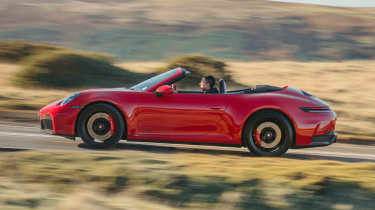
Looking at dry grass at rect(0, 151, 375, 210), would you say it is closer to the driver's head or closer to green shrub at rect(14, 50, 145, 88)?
the driver's head

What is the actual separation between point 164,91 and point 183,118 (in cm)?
47

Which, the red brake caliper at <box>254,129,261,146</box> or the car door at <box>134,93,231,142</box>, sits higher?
the car door at <box>134,93,231,142</box>

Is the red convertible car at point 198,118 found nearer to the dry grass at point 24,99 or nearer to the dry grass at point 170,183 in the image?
the dry grass at point 170,183

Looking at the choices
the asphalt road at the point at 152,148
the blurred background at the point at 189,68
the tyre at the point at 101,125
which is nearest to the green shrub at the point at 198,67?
the blurred background at the point at 189,68

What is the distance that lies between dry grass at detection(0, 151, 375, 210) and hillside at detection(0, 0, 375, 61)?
27.9m

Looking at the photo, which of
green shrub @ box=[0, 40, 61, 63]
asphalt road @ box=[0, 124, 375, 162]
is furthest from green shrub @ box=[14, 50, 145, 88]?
asphalt road @ box=[0, 124, 375, 162]

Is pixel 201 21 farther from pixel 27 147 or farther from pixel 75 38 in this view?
pixel 27 147

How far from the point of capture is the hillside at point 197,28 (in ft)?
123

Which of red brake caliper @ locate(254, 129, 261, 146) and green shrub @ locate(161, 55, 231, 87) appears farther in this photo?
green shrub @ locate(161, 55, 231, 87)

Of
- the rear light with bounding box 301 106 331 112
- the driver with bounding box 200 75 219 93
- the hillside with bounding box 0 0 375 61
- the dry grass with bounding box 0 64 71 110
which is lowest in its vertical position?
the rear light with bounding box 301 106 331 112

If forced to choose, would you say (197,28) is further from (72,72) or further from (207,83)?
(207,83)

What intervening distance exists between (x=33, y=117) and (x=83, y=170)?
5.58m

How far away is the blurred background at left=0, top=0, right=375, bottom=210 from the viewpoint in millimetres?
5280

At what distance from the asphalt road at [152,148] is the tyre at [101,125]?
0.19 m
